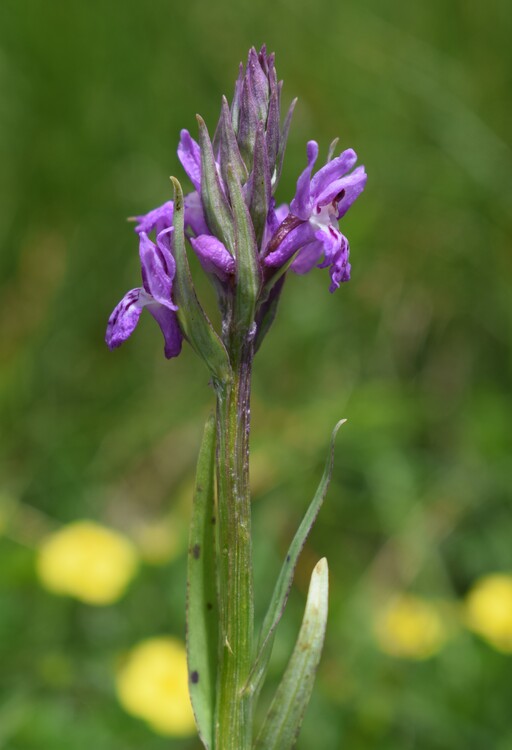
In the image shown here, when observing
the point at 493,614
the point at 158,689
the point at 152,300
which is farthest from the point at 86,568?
the point at 152,300

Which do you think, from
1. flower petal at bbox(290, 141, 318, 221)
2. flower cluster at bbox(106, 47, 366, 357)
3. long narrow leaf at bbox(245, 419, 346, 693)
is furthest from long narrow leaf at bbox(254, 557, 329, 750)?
flower petal at bbox(290, 141, 318, 221)

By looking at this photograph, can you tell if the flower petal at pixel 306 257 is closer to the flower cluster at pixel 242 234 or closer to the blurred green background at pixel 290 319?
the flower cluster at pixel 242 234

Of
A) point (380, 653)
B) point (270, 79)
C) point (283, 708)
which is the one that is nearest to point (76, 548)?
point (380, 653)

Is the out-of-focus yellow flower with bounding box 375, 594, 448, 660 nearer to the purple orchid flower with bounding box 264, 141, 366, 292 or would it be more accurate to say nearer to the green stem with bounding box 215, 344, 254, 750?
the green stem with bounding box 215, 344, 254, 750

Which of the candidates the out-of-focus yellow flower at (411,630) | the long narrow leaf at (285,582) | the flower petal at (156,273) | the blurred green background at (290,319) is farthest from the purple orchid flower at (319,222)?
the blurred green background at (290,319)

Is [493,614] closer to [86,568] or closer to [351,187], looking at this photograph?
[86,568]
